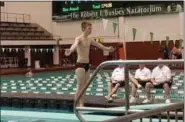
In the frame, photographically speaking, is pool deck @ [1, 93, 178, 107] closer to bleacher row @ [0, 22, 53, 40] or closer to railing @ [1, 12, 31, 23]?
bleacher row @ [0, 22, 53, 40]

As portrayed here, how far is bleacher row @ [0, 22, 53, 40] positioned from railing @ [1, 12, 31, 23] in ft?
1.65

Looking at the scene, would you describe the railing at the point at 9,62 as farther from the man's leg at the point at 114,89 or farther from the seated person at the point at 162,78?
the seated person at the point at 162,78

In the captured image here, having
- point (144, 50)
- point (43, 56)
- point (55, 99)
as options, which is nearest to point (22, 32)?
point (43, 56)

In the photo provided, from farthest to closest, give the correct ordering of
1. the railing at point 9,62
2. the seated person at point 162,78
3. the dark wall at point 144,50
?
the railing at point 9,62 → the dark wall at point 144,50 → the seated person at point 162,78

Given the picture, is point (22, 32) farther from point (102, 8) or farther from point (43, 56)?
point (102, 8)

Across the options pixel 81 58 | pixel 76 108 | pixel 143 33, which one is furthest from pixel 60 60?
pixel 76 108

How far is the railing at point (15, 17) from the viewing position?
28087 mm

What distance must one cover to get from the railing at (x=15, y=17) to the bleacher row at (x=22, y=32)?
0.50m

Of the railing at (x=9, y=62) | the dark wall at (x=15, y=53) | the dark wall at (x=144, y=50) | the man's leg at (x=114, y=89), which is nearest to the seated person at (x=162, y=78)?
the man's leg at (x=114, y=89)

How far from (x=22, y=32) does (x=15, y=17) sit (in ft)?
5.24

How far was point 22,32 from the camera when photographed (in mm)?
27609

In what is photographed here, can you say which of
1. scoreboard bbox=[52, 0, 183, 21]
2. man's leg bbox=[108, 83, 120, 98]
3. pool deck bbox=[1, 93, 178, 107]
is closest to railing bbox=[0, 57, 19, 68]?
scoreboard bbox=[52, 0, 183, 21]

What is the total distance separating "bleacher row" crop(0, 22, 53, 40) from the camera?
26.5m

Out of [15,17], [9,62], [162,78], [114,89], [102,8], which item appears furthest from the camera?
[15,17]
